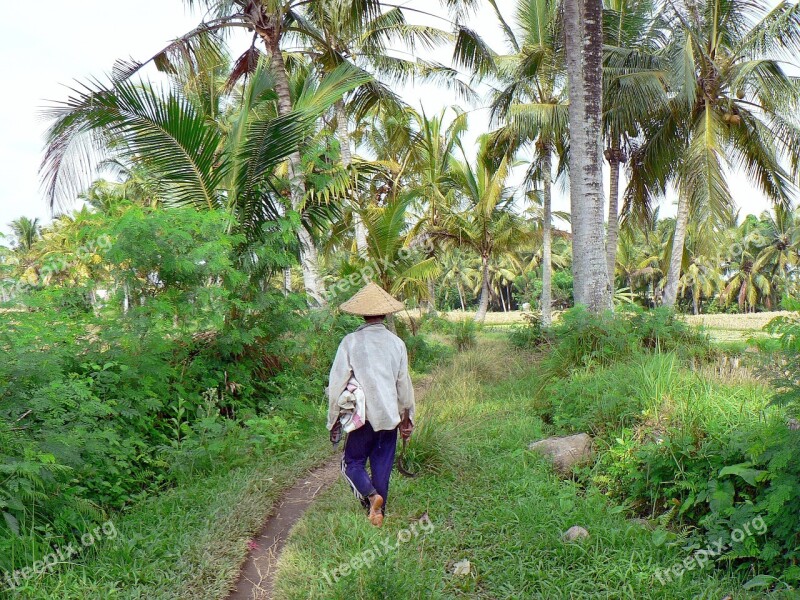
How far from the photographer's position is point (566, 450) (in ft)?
15.5

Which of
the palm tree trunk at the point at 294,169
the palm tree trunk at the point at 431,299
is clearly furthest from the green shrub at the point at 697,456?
the palm tree trunk at the point at 431,299

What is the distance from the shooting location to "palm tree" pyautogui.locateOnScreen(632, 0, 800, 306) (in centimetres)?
1119

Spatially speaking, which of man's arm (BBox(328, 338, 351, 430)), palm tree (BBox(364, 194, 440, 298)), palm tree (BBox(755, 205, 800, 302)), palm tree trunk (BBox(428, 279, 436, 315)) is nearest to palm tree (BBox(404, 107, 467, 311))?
palm tree trunk (BBox(428, 279, 436, 315))

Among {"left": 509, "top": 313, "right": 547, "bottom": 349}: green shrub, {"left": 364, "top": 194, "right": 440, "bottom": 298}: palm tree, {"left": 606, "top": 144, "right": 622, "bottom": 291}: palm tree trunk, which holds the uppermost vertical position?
{"left": 606, "top": 144, "right": 622, "bottom": 291}: palm tree trunk

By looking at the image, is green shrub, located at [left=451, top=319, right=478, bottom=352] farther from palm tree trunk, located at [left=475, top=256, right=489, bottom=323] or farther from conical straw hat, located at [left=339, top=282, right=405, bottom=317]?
palm tree trunk, located at [left=475, top=256, right=489, bottom=323]

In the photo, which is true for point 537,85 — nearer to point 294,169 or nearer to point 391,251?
point 391,251

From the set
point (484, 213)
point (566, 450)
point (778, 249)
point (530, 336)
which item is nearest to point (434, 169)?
point (484, 213)

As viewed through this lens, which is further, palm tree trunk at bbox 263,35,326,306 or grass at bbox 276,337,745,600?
palm tree trunk at bbox 263,35,326,306

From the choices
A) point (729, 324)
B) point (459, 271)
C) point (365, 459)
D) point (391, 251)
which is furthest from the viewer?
point (459, 271)

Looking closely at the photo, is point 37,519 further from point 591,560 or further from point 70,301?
point 591,560

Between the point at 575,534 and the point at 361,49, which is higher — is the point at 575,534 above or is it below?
below

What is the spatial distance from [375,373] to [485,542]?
138 cm

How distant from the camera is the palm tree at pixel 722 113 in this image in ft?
36.7

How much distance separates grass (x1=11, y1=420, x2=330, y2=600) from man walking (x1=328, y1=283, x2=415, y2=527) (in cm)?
92
